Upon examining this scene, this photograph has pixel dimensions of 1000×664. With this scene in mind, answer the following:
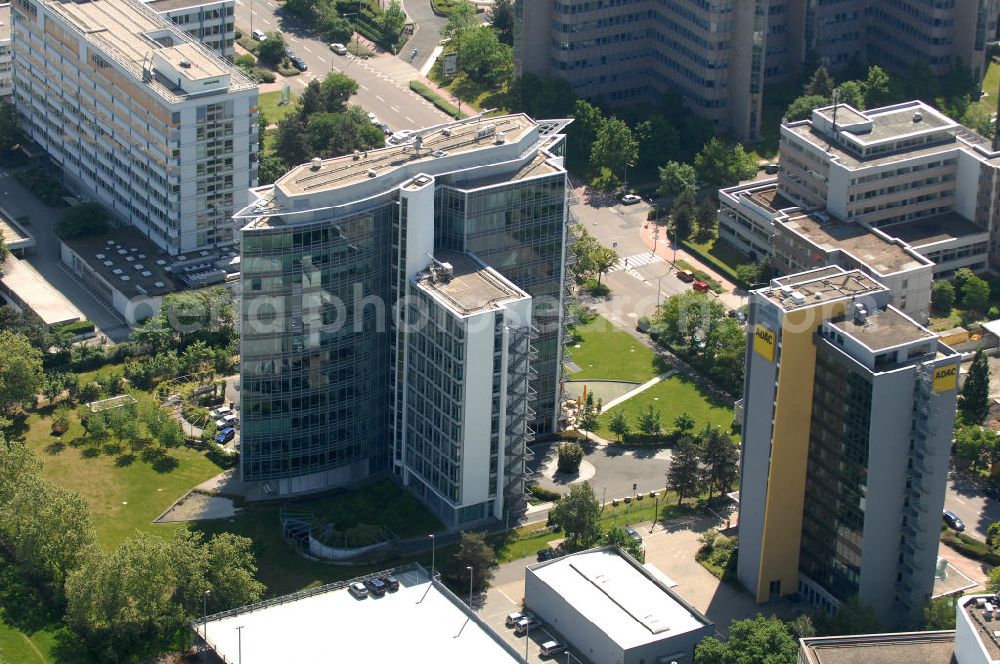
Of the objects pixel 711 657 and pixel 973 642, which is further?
pixel 711 657

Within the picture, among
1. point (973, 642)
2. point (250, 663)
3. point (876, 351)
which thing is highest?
point (876, 351)

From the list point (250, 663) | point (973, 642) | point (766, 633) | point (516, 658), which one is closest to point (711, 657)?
point (766, 633)

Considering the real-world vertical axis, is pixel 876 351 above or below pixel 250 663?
above

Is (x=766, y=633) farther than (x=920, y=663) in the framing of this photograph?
Yes

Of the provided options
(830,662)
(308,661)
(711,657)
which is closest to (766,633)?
(711,657)

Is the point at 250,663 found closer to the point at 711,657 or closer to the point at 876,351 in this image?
the point at 711,657

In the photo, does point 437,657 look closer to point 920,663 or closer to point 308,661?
point 308,661

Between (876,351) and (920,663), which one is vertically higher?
(876,351)
